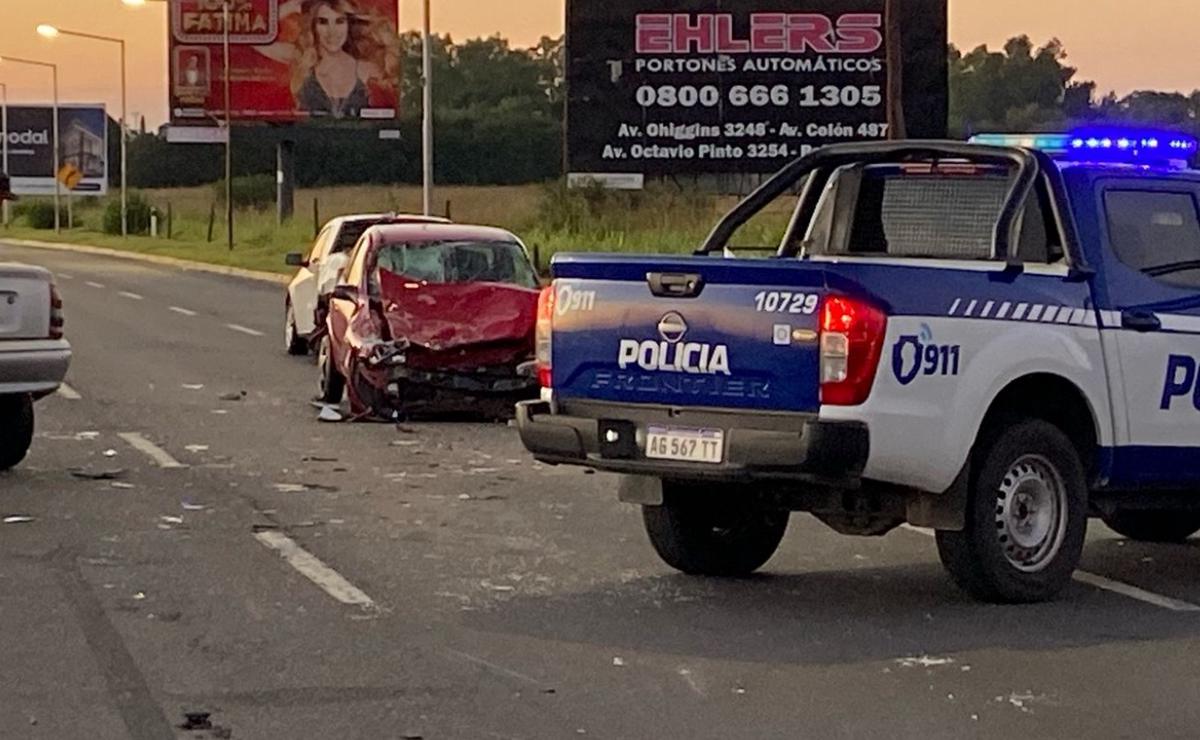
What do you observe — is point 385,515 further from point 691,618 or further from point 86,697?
point 86,697

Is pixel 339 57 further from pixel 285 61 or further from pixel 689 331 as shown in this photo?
pixel 689 331

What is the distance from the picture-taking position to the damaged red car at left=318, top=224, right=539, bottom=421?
16750 millimetres

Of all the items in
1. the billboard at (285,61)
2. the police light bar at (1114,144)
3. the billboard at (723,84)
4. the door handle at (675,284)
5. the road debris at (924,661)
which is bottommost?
the road debris at (924,661)

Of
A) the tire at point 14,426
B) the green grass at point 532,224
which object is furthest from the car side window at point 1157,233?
the green grass at point 532,224

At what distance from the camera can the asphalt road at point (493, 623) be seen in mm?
7457

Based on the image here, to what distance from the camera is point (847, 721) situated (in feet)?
24.2

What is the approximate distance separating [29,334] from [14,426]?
0.80m

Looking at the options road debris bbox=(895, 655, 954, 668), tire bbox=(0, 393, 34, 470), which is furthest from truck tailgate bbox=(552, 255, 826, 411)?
tire bbox=(0, 393, 34, 470)

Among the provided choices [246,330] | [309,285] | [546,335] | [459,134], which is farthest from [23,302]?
[459,134]

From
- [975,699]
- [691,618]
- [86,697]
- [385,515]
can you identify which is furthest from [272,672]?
[385,515]

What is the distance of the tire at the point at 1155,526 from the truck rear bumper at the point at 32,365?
612 cm

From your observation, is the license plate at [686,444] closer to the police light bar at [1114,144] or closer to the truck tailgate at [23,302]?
the police light bar at [1114,144]

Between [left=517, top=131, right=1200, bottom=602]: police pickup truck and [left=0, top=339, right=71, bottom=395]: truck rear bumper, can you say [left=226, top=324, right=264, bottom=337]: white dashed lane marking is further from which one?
[left=517, top=131, right=1200, bottom=602]: police pickup truck

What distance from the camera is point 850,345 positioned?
8.68 meters
